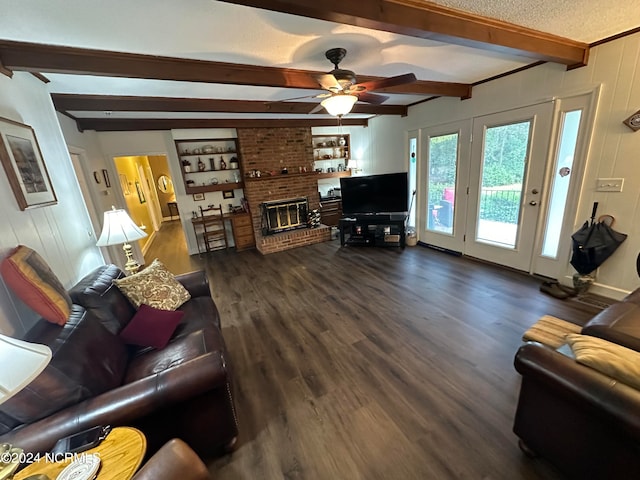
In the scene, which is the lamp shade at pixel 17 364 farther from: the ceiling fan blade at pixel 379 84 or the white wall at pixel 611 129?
the white wall at pixel 611 129

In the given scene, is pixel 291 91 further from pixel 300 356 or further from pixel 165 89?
pixel 300 356

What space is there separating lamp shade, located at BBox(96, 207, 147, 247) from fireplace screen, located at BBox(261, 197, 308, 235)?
115 inches

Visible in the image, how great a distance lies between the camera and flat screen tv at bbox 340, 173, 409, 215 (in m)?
4.56

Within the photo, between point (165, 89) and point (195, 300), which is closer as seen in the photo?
point (195, 300)

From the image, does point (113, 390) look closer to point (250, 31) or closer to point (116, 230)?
point (116, 230)

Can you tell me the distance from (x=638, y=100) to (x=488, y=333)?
241 cm

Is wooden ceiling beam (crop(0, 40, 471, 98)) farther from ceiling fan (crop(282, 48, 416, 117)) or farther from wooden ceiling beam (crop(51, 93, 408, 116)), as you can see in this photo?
wooden ceiling beam (crop(51, 93, 408, 116))

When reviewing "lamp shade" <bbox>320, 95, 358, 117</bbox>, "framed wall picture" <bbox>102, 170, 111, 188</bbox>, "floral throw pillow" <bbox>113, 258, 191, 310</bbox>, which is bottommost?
"floral throw pillow" <bbox>113, 258, 191, 310</bbox>

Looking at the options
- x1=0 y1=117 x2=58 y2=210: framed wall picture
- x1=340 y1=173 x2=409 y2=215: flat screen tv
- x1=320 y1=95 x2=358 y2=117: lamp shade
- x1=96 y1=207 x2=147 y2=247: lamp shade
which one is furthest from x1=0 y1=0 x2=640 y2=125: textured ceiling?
x1=340 y1=173 x2=409 y2=215: flat screen tv

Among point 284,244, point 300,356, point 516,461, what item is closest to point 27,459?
point 300,356

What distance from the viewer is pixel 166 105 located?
3305 mm

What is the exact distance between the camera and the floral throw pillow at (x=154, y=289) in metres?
2.01

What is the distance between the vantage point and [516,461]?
1337 mm

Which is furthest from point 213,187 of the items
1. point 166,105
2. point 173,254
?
point 166,105
